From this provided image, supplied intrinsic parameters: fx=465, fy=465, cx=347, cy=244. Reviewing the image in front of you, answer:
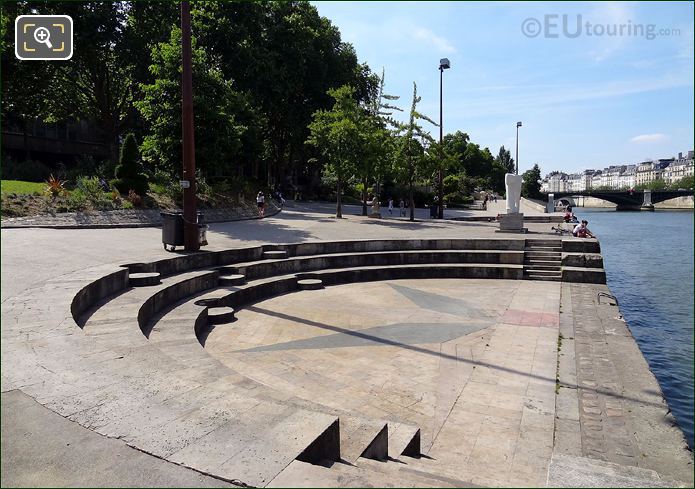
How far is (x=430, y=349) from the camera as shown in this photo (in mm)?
8078

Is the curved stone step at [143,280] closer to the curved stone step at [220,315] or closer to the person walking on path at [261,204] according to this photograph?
the curved stone step at [220,315]

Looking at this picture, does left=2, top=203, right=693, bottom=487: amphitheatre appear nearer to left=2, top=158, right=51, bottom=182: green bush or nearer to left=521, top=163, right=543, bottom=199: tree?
left=2, top=158, right=51, bottom=182: green bush

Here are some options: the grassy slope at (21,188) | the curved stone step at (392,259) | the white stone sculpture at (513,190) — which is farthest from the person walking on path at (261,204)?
the white stone sculpture at (513,190)

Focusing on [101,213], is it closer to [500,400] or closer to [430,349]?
[430,349]

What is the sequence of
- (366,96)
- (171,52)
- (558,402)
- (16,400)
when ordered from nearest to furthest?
1. (16,400)
2. (558,402)
3. (171,52)
4. (366,96)

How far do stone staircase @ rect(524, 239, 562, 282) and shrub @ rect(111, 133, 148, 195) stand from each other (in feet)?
57.1

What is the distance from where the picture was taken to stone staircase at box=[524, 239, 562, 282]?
14984 millimetres

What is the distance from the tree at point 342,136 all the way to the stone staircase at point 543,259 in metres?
14.2

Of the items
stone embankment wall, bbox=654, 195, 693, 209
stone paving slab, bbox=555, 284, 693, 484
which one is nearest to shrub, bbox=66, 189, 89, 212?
stone paving slab, bbox=555, 284, 693, 484

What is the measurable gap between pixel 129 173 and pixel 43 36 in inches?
708

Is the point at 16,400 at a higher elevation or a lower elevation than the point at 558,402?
higher

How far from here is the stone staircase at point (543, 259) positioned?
1498 cm

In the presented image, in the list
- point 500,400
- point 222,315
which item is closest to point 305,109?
point 222,315

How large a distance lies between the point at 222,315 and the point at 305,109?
33.8 metres
